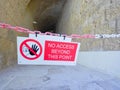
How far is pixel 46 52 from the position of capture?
187 centimetres

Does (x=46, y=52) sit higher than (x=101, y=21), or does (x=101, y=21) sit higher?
(x=101, y=21)

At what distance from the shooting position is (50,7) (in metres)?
7.66

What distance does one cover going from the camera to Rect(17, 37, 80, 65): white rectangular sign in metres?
1.82

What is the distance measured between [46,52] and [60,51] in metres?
0.18

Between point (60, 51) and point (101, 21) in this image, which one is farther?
point (101, 21)

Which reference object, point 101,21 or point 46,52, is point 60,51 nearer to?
point 46,52

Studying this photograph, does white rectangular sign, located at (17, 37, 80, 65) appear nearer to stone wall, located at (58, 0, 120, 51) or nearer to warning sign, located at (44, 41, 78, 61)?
warning sign, located at (44, 41, 78, 61)

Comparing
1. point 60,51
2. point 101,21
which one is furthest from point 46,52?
point 101,21

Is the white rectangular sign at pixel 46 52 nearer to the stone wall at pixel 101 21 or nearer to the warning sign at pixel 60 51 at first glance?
the warning sign at pixel 60 51

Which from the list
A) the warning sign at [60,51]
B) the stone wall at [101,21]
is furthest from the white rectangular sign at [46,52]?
the stone wall at [101,21]

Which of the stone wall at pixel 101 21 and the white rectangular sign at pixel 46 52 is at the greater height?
the stone wall at pixel 101 21

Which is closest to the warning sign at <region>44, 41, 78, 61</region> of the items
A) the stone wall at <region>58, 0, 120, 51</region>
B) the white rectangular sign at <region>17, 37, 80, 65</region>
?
the white rectangular sign at <region>17, 37, 80, 65</region>

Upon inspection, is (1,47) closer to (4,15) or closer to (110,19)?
(4,15)

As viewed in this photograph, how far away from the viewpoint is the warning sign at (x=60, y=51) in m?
1.87
